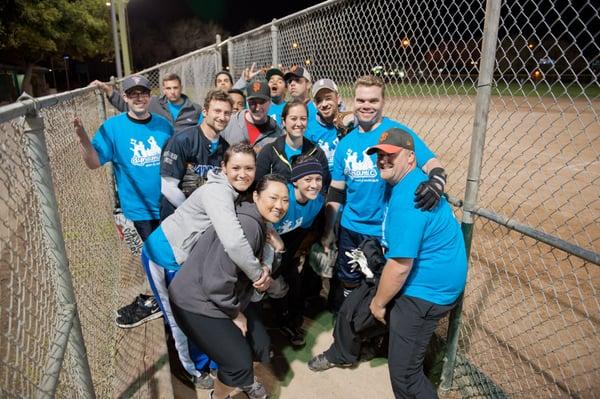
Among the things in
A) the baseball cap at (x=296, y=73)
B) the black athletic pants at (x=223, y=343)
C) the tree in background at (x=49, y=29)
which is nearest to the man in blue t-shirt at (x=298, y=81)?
the baseball cap at (x=296, y=73)

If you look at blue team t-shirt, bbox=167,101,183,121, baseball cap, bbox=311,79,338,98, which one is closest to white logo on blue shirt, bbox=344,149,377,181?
baseball cap, bbox=311,79,338,98

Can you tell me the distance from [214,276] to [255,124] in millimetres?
2264

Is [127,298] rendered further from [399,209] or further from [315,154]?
[399,209]

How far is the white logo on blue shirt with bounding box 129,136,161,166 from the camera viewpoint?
392cm

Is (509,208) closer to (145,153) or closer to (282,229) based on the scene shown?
(282,229)

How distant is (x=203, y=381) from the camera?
129 inches

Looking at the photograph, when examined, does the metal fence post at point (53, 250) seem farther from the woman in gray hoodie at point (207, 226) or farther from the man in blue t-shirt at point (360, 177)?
the man in blue t-shirt at point (360, 177)

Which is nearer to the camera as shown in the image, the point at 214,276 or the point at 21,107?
the point at 21,107

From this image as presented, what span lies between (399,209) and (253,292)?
1253 mm

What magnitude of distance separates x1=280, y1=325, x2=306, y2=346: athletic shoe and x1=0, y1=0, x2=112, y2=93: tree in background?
2628 cm

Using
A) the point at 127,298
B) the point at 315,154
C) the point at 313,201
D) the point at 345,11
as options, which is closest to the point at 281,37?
the point at 345,11

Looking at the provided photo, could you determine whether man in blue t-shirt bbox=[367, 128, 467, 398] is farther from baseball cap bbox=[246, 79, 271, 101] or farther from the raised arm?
baseball cap bbox=[246, 79, 271, 101]

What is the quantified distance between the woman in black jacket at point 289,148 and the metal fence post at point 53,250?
181 cm

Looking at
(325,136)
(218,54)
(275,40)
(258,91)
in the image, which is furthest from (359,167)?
(218,54)
